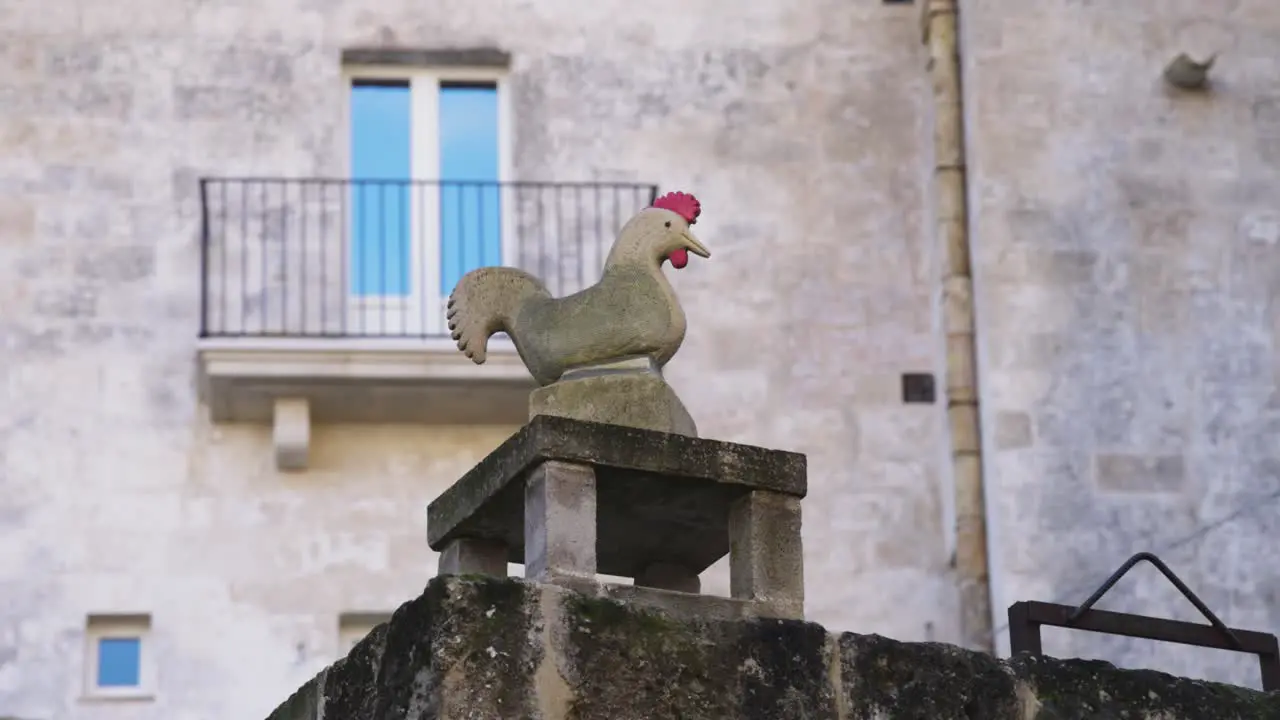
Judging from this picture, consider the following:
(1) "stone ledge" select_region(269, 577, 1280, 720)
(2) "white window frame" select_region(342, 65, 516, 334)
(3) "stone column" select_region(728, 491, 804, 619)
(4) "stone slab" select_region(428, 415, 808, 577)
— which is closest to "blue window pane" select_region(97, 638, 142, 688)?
(2) "white window frame" select_region(342, 65, 516, 334)

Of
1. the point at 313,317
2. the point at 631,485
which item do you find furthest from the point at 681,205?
the point at 313,317

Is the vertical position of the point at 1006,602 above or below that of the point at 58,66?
below

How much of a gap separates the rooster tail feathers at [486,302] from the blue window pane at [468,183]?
7.07m

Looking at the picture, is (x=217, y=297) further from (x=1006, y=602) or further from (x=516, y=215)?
(x=1006, y=602)

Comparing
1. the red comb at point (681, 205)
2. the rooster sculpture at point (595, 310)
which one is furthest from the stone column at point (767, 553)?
the red comb at point (681, 205)

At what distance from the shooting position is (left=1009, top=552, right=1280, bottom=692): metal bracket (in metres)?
7.66

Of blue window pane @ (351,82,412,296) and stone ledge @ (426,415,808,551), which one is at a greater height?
blue window pane @ (351,82,412,296)

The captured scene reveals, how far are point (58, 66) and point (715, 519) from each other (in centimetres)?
914

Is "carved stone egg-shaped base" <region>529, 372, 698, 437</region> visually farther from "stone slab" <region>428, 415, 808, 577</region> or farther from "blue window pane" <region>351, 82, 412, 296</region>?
"blue window pane" <region>351, 82, 412, 296</region>

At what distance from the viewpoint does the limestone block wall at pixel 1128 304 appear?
14289mm

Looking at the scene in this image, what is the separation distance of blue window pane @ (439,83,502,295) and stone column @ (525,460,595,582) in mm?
8260

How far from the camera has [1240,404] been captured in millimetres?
14680

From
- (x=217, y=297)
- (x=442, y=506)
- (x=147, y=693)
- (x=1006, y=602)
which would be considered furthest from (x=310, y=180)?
(x=442, y=506)

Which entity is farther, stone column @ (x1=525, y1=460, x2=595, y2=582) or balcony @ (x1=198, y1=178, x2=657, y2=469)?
balcony @ (x1=198, y1=178, x2=657, y2=469)
